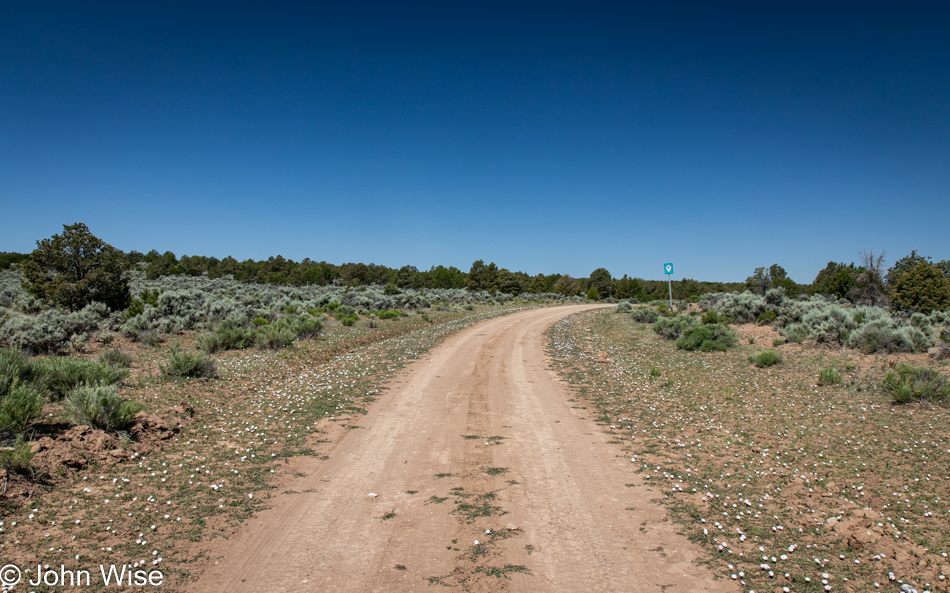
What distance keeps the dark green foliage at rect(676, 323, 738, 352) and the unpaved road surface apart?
1035 centimetres

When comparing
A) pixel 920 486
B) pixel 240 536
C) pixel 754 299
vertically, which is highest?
pixel 754 299

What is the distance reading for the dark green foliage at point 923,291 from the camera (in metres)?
22.9

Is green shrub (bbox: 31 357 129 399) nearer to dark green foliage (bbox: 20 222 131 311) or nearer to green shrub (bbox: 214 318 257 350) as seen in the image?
green shrub (bbox: 214 318 257 350)

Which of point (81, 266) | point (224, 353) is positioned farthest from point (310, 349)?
point (81, 266)

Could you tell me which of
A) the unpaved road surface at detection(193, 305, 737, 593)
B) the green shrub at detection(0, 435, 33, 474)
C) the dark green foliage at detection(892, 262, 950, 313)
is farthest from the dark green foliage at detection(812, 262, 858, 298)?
the green shrub at detection(0, 435, 33, 474)

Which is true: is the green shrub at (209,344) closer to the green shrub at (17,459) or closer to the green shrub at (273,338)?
the green shrub at (273,338)

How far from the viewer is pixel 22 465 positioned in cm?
605

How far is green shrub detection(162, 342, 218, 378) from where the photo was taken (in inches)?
478

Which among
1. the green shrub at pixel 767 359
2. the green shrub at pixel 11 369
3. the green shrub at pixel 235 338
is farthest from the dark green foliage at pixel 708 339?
the green shrub at pixel 11 369

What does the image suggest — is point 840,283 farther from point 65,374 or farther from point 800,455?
point 65,374

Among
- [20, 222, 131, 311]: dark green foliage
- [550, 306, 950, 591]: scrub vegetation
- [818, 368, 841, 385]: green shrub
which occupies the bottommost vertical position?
[550, 306, 950, 591]: scrub vegetation

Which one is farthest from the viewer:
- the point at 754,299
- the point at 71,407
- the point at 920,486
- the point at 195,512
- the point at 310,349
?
the point at 754,299

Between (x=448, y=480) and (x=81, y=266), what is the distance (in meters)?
22.3

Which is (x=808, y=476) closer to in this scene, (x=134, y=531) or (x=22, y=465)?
(x=134, y=531)
